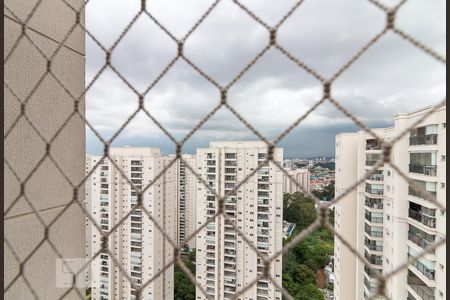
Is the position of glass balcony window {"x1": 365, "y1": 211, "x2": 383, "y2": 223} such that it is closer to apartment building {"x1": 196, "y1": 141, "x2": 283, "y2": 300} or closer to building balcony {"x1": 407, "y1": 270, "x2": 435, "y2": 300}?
building balcony {"x1": 407, "y1": 270, "x2": 435, "y2": 300}

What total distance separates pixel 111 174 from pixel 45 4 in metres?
2.83

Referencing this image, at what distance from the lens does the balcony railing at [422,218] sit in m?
1.82

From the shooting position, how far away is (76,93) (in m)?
0.63

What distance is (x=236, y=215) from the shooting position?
10.1ft

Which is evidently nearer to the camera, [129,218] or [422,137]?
[422,137]

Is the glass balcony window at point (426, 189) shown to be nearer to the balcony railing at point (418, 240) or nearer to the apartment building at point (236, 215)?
the balcony railing at point (418, 240)

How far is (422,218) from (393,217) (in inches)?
21.7

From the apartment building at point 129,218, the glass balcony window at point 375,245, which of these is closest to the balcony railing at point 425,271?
the glass balcony window at point 375,245

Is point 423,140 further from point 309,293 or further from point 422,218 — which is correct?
point 309,293

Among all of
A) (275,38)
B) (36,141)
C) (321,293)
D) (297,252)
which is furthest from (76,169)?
(321,293)

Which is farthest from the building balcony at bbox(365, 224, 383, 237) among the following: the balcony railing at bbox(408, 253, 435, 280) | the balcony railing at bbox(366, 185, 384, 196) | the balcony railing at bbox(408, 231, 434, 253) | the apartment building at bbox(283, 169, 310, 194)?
the apartment building at bbox(283, 169, 310, 194)

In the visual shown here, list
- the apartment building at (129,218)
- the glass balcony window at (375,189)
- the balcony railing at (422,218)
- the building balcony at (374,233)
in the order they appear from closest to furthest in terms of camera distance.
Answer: the balcony railing at (422,218), the apartment building at (129,218), the glass balcony window at (375,189), the building balcony at (374,233)

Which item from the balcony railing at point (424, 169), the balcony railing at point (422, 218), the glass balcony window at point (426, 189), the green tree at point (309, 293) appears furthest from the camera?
the green tree at point (309, 293)

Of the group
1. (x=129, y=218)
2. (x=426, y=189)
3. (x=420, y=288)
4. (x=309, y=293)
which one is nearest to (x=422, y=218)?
(x=420, y=288)
